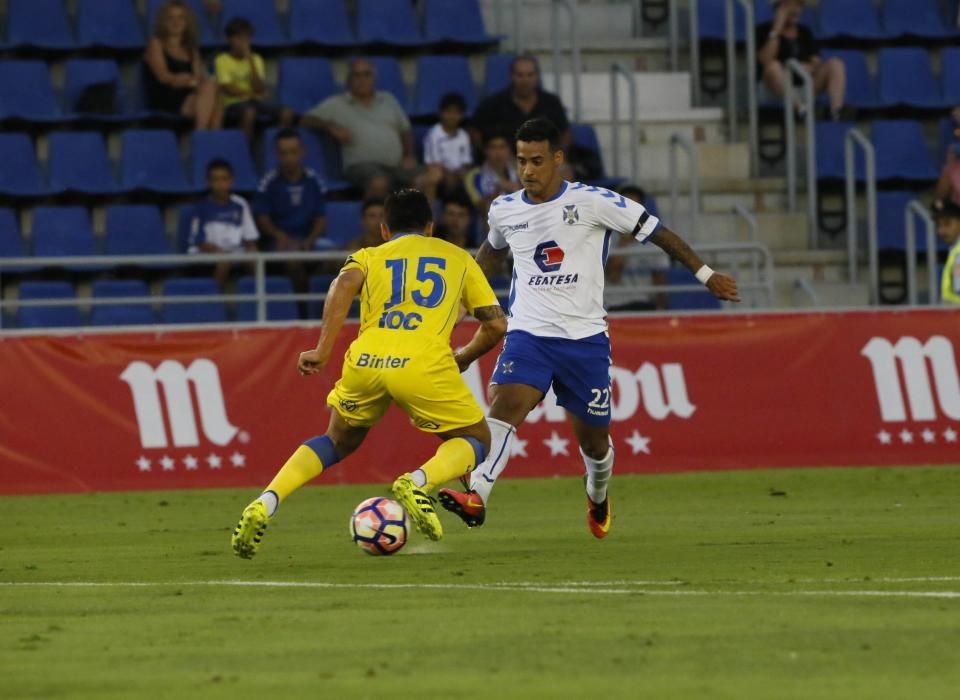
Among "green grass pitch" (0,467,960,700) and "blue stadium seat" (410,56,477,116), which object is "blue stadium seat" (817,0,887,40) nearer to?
"blue stadium seat" (410,56,477,116)

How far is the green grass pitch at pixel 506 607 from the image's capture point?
6.55 m

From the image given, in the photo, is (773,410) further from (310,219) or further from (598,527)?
(598,527)

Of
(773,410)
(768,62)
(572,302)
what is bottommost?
(773,410)

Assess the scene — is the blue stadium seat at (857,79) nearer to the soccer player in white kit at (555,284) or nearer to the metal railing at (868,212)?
the metal railing at (868,212)

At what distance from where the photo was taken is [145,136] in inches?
804

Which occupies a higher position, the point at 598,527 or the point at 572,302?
the point at 572,302

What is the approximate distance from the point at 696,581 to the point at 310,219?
10.8 m

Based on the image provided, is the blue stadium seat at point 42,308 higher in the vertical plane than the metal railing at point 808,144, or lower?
lower

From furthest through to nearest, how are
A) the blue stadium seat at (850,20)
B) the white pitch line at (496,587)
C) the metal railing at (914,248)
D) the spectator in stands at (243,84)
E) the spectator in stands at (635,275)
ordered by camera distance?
the blue stadium seat at (850,20) < the spectator in stands at (243,84) < the metal railing at (914,248) < the spectator in stands at (635,275) < the white pitch line at (496,587)

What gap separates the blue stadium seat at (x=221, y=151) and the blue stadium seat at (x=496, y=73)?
292 cm

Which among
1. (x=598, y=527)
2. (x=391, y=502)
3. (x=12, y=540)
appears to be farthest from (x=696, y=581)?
(x=12, y=540)

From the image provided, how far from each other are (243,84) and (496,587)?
12548 mm

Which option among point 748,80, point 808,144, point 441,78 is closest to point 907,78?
point 748,80

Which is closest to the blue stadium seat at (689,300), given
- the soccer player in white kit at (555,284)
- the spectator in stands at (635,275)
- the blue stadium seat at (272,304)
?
the spectator in stands at (635,275)
